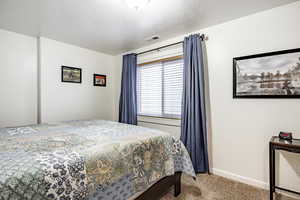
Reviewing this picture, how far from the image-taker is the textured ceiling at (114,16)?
5.95 ft

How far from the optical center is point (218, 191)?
1.88 meters

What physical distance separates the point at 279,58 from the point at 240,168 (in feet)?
5.09

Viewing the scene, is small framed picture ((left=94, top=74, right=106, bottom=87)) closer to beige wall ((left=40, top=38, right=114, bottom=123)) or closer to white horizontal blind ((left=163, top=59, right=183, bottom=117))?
beige wall ((left=40, top=38, right=114, bottom=123))

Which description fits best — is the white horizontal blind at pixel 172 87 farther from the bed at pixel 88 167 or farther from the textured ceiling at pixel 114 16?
the bed at pixel 88 167

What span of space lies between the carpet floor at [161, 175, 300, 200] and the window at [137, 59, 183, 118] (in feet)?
3.78

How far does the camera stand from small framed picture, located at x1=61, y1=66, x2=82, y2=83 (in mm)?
3025

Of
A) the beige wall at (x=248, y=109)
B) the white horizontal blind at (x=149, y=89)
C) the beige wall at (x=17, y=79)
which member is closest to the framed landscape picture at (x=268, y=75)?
the beige wall at (x=248, y=109)

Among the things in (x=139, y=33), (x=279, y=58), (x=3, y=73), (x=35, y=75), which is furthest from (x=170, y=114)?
(x=3, y=73)

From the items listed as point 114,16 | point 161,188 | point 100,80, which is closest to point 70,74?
point 100,80

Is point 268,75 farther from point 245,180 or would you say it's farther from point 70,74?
point 70,74

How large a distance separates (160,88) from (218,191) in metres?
1.95

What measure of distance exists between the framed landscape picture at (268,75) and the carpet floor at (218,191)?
3.98ft

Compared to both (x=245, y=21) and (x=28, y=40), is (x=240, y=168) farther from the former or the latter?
(x=28, y=40)

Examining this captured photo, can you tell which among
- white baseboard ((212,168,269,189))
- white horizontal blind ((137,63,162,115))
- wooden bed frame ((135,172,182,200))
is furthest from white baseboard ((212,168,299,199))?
white horizontal blind ((137,63,162,115))
